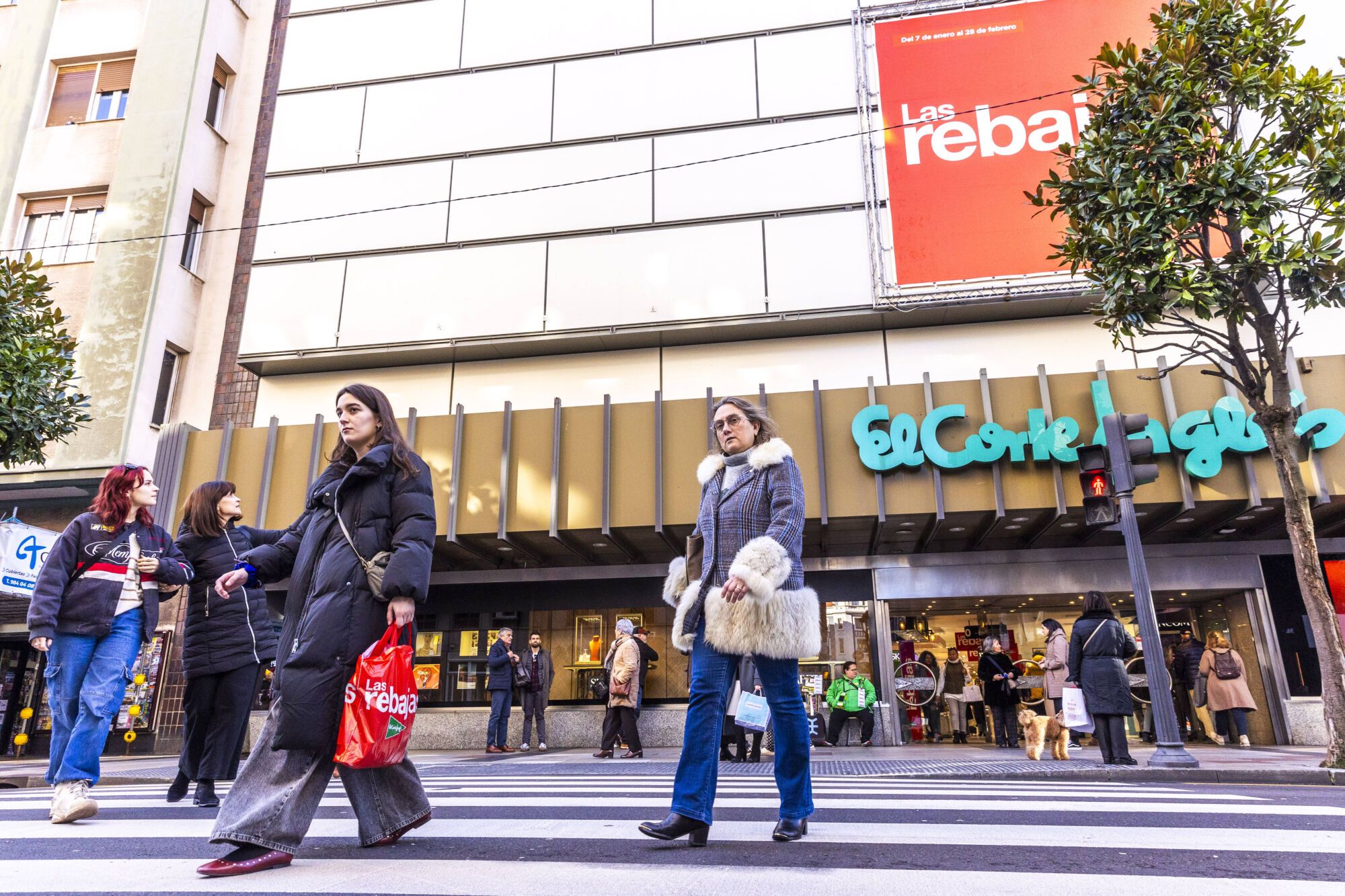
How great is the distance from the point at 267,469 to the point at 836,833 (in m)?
12.2

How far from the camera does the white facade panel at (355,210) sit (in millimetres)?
16391

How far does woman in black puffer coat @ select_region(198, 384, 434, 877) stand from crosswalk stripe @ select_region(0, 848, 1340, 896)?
0.62ft

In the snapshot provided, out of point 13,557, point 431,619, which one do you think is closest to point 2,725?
point 13,557

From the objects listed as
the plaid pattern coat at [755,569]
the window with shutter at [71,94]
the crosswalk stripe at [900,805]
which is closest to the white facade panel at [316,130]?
the window with shutter at [71,94]

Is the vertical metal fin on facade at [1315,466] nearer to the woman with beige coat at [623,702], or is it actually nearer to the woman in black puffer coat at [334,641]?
the woman with beige coat at [623,702]

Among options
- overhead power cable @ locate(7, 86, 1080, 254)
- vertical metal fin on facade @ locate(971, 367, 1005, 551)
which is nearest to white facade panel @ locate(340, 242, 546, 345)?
overhead power cable @ locate(7, 86, 1080, 254)

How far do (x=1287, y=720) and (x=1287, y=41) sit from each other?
30.9ft

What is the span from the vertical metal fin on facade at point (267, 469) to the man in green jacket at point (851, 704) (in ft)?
30.1

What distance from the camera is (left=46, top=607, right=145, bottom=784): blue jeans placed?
4.64m

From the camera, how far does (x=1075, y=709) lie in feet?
30.6

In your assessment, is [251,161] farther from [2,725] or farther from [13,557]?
[2,725]

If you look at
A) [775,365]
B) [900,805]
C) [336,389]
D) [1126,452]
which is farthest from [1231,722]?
[336,389]

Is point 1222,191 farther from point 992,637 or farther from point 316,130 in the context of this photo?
point 316,130

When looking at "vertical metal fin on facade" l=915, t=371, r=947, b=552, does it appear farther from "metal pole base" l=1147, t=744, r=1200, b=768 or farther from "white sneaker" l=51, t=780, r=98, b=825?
"white sneaker" l=51, t=780, r=98, b=825
